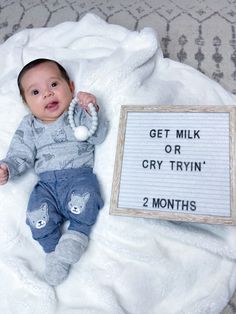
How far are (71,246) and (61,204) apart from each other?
0.14 metres

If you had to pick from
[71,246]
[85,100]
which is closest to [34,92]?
[85,100]

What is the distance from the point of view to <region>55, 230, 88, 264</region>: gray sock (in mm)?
889

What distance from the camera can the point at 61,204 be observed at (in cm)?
100

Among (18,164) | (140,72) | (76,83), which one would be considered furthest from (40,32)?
(18,164)

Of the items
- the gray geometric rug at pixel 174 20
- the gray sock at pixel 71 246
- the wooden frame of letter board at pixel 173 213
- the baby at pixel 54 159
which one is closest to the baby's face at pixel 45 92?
the baby at pixel 54 159

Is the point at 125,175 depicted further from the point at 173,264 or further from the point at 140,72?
the point at 140,72

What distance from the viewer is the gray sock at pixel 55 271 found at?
891 millimetres

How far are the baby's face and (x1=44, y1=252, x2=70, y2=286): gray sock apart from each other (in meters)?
0.39

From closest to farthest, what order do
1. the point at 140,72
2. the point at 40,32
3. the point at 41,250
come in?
the point at 41,250, the point at 140,72, the point at 40,32

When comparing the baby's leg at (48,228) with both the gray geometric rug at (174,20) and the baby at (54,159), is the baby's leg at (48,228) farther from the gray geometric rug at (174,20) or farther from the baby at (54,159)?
the gray geometric rug at (174,20)

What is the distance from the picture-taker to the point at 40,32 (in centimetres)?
137

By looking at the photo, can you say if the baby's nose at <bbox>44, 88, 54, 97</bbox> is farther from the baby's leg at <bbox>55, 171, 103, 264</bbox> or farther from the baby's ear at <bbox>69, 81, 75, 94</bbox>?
the baby's leg at <bbox>55, 171, 103, 264</bbox>

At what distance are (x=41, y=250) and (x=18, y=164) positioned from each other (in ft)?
0.77

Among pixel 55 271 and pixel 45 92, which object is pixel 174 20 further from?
pixel 55 271
